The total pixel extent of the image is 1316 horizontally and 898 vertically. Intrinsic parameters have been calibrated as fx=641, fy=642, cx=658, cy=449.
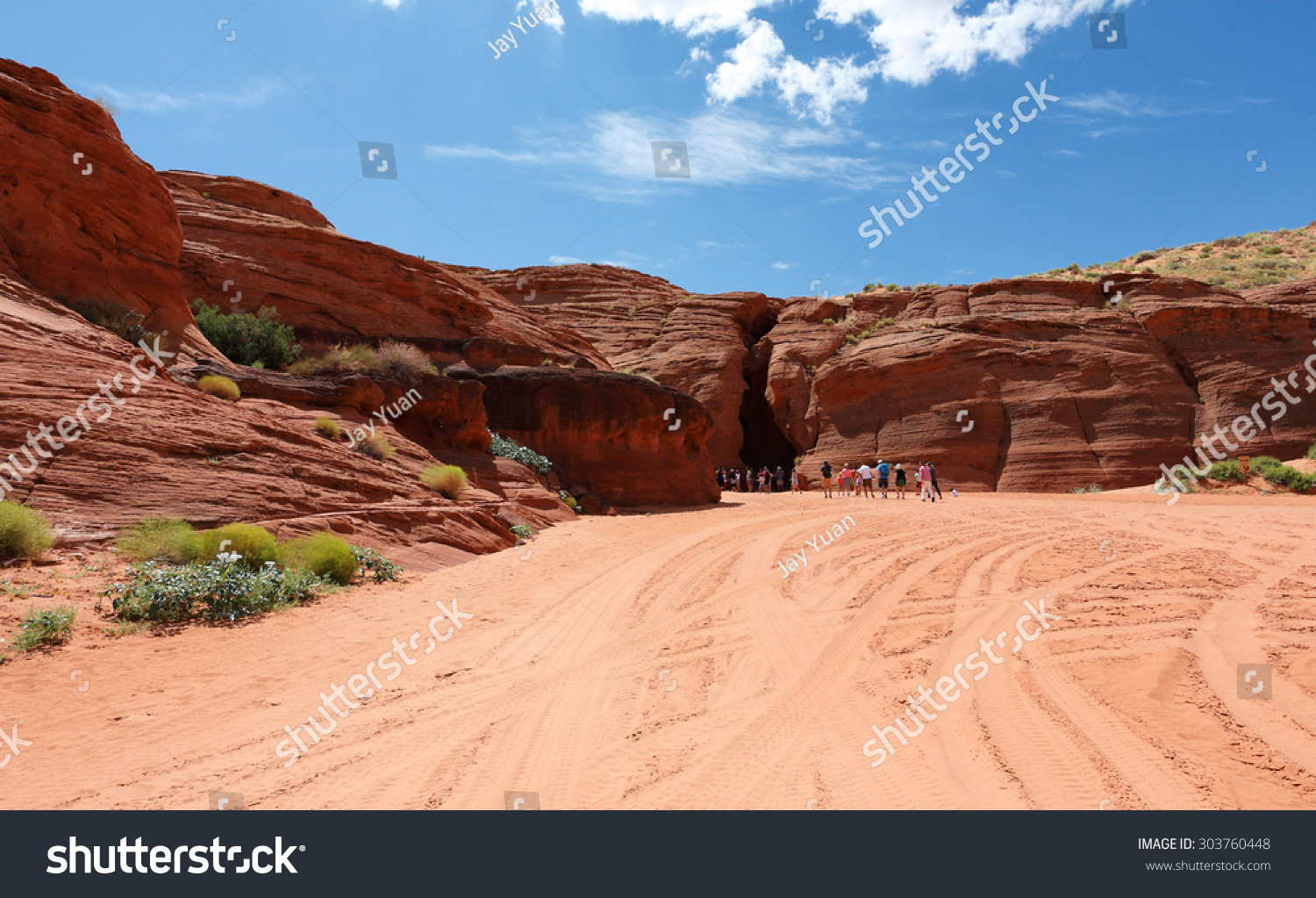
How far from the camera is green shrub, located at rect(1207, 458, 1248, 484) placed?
2361 cm

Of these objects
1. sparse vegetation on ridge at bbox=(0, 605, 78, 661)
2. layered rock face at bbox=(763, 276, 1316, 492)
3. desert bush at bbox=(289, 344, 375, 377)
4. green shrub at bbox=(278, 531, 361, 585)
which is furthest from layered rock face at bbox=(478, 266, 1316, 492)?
sparse vegetation on ridge at bbox=(0, 605, 78, 661)

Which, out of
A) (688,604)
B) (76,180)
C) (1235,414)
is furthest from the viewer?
(1235,414)

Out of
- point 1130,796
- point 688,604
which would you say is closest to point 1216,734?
point 1130,796

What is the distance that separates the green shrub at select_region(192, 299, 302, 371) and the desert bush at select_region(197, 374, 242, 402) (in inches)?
237

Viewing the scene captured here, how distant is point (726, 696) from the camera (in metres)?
4.69

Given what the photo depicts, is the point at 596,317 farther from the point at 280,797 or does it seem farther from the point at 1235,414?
the point at 280,797

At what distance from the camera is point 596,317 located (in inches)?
1645

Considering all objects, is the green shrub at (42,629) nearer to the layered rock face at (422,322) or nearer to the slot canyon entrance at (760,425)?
the layered rock face at (422,322)

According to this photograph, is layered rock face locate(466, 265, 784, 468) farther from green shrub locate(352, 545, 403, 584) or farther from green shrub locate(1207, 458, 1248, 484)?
green shrub locate(352, 545, 403, 584)

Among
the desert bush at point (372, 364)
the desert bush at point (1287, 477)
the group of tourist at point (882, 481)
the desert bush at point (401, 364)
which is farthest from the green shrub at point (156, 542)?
the desert bush at point (1287, 477)

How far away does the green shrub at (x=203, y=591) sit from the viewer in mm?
6531

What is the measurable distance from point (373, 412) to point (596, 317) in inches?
1092
